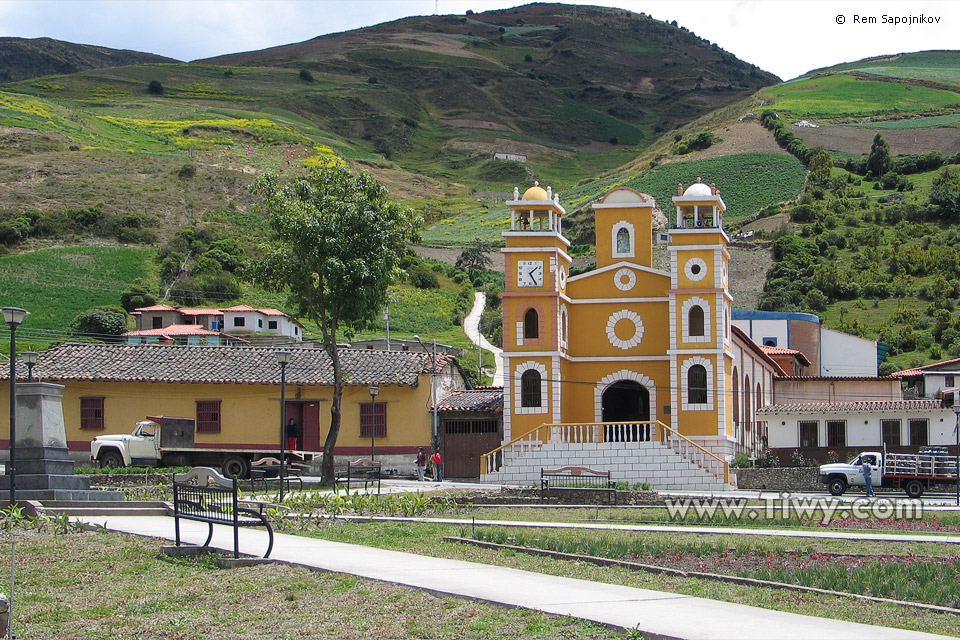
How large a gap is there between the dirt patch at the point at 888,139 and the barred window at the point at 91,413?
326 ft

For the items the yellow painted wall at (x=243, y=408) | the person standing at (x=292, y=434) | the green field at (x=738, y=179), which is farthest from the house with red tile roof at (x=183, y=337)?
the green field at (x=738, y=179)

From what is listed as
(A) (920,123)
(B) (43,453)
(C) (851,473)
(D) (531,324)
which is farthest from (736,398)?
(A) (920,123)

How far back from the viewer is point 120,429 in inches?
1652

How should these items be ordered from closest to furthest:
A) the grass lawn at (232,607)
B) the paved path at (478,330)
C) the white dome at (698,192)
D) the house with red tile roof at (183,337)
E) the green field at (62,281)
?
the grass lawn at (232,607), the white dome at (698,192), the house with red tile roof at (183,337), the paved path at (478,330), the green field at (62,281)

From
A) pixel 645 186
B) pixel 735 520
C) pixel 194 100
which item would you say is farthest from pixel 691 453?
pixel 194 100

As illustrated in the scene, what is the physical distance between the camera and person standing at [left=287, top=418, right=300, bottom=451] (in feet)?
140

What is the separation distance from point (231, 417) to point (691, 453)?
1676 cm

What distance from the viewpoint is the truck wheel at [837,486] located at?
33.4 meters

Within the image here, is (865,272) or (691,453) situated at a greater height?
(865,272)

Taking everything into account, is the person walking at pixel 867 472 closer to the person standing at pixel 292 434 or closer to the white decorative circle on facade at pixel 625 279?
the white decorative circle on facade at pixel 625 279

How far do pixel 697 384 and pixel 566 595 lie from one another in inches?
1163

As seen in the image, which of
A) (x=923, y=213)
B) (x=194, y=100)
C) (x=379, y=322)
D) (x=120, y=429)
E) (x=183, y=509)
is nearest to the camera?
(x=183, y=509)

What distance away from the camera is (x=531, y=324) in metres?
42.5

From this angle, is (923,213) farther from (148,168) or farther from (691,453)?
(148,168)
